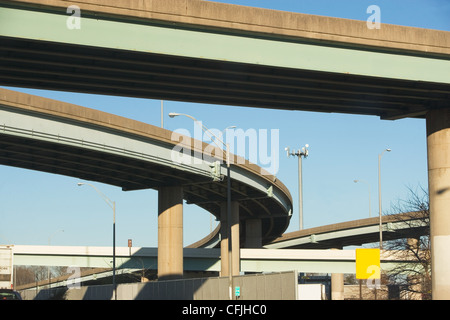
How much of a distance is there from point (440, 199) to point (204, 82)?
9.71m

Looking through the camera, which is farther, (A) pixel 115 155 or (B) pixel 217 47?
(A) pixel 115 155

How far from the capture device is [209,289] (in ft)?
137

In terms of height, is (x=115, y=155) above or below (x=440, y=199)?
above

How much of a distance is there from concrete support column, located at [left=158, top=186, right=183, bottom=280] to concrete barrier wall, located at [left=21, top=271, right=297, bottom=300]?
4816mm

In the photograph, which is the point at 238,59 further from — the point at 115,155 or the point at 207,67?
the point at 115,155

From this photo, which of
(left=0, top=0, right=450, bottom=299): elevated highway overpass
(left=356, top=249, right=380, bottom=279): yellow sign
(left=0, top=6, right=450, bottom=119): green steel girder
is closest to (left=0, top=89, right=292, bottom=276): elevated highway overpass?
(left=0, top=6, right=450, bottom=119): green steel girder

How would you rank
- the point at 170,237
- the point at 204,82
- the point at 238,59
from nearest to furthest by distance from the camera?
the point at 238,59, the point at 204,82, the point at 170,237

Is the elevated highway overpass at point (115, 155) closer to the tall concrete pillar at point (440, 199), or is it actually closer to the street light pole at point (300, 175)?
the tall concrete pillar at point (440, 199)

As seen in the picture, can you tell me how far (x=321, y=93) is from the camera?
28812mm

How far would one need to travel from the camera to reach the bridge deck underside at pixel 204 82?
24.3 meters

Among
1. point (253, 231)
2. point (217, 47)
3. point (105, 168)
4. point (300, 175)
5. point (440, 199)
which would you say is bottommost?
point (440, 199)

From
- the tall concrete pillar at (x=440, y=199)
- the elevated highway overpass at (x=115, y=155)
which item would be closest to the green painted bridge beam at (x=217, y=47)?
the tall concrete pillar at (x=440, y=199)

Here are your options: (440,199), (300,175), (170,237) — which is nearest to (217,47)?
(440,199)

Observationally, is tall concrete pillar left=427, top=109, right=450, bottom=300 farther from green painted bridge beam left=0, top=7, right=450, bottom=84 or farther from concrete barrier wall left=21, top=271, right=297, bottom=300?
concrete barrier wall left=21, top=271, right=297, bottom=300
